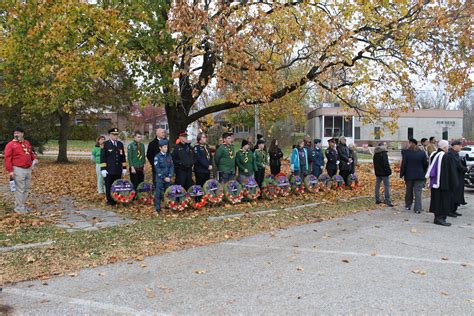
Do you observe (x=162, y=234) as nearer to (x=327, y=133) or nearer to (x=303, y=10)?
(x=303, y=10)

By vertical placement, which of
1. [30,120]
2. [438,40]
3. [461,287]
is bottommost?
[461,287]

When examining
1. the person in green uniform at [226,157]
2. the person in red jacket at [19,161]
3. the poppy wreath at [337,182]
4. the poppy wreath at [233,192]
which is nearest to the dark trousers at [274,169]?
the poppy wreath at [337,182]

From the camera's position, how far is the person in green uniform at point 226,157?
1106cm

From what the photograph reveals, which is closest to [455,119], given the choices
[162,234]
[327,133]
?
[327,133]

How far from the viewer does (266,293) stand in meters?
4.98

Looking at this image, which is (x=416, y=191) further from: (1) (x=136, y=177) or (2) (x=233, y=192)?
(1) (x=136, y=177)

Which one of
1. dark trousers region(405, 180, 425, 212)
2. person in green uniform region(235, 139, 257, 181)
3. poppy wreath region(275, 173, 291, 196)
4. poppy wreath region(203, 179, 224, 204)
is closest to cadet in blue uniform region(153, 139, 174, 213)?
poppy wreath region(203, 179, 224, 204)

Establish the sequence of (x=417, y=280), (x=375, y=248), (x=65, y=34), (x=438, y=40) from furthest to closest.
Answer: (x=438, y=40) → (x=65, y=34) → (x=375, y=248) → (x=417, y=280)

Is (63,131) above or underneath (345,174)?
above

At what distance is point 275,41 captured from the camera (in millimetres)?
11211

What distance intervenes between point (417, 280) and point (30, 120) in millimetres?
22615

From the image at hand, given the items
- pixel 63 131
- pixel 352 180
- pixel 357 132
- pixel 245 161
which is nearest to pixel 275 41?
pixel 245 161

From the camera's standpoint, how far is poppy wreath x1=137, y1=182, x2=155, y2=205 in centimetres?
1093

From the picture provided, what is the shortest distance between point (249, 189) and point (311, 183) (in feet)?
8.68
